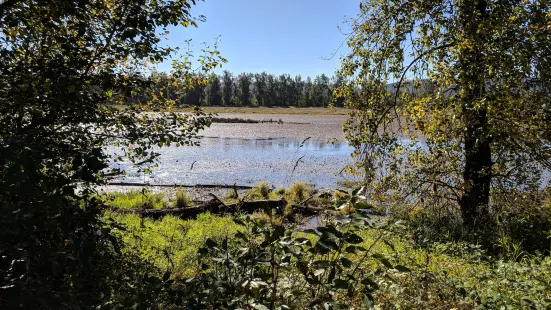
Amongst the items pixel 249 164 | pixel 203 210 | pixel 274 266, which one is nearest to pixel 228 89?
pixel 249 164

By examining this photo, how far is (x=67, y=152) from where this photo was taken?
336 centimetres

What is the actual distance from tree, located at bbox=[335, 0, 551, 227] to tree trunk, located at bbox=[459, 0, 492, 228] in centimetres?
2

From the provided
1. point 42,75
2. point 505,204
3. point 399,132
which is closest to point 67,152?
point 42,75

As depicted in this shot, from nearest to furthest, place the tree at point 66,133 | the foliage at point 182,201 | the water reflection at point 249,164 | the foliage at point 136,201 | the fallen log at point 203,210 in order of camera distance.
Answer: the tree at point 66,133 → the fallen log at point 203,210 → the foliage at point 136,201 → the foliage at point 182,201 → the water reflection at point 249,164

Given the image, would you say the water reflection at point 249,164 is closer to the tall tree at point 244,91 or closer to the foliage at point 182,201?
the foliage at point 182,201

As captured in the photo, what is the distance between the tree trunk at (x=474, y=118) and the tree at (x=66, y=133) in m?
4.77

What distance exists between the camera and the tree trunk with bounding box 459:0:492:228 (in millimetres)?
6602

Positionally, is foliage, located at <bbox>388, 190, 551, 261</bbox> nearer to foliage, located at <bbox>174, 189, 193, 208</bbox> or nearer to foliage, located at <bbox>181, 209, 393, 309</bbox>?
foliage, located at <bbox>181, 209, 393, 309</bbox>

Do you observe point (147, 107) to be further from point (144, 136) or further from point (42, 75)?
point (42, 75)

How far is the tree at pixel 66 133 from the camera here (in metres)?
1.72

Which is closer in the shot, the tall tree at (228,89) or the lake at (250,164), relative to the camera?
the lake at (250,164)

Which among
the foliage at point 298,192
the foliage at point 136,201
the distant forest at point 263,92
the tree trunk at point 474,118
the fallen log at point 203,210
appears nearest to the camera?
the tree trunk at point 474,118

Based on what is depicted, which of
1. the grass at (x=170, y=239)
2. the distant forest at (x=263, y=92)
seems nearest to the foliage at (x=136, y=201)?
the grass at (x=170, y=239)

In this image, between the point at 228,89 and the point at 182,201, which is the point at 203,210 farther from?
the point at 228,89
